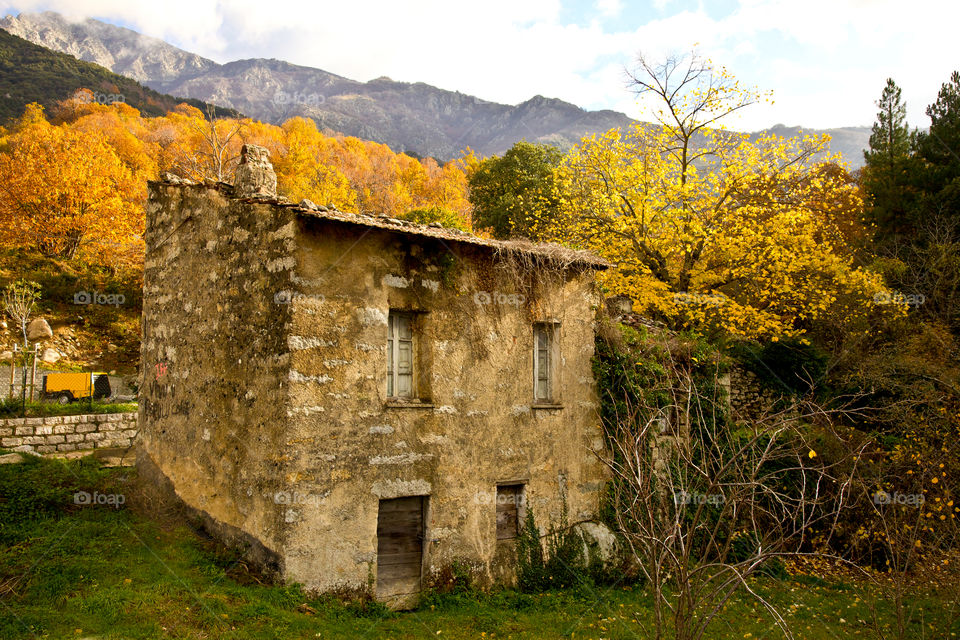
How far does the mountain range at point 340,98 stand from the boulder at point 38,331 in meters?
95.7

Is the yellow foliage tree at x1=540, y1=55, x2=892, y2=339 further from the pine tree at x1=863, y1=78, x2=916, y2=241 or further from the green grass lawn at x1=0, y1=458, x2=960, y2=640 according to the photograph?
the green grass lawn at x1=0, y1=458, x2=960, y2=640

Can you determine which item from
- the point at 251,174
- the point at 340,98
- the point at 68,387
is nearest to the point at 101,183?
the point at 68,387

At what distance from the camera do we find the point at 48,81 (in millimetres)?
54125

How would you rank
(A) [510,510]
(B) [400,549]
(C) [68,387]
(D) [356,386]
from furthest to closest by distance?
(C) [68,387]
(A) [510,510]
(B) [400,549]
(D) [356,386]

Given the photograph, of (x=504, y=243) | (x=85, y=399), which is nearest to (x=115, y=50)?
(x=85, y=399)

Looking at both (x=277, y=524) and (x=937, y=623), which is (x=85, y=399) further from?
(x=937, y=623)

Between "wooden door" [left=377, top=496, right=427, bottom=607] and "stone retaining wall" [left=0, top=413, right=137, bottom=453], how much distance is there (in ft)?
30.9

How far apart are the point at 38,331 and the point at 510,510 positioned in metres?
21.4

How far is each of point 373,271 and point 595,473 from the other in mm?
5888

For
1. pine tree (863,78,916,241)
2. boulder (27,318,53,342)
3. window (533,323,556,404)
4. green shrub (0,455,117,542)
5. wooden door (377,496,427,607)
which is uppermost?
pine tree (863,78,916,241)

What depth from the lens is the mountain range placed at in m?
125

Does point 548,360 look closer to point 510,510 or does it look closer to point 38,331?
point 510,510

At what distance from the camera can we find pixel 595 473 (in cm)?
1177

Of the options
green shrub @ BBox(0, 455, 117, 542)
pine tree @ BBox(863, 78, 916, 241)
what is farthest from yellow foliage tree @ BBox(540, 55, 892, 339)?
green shrub @ BBox(0, 455, 117, 542)
